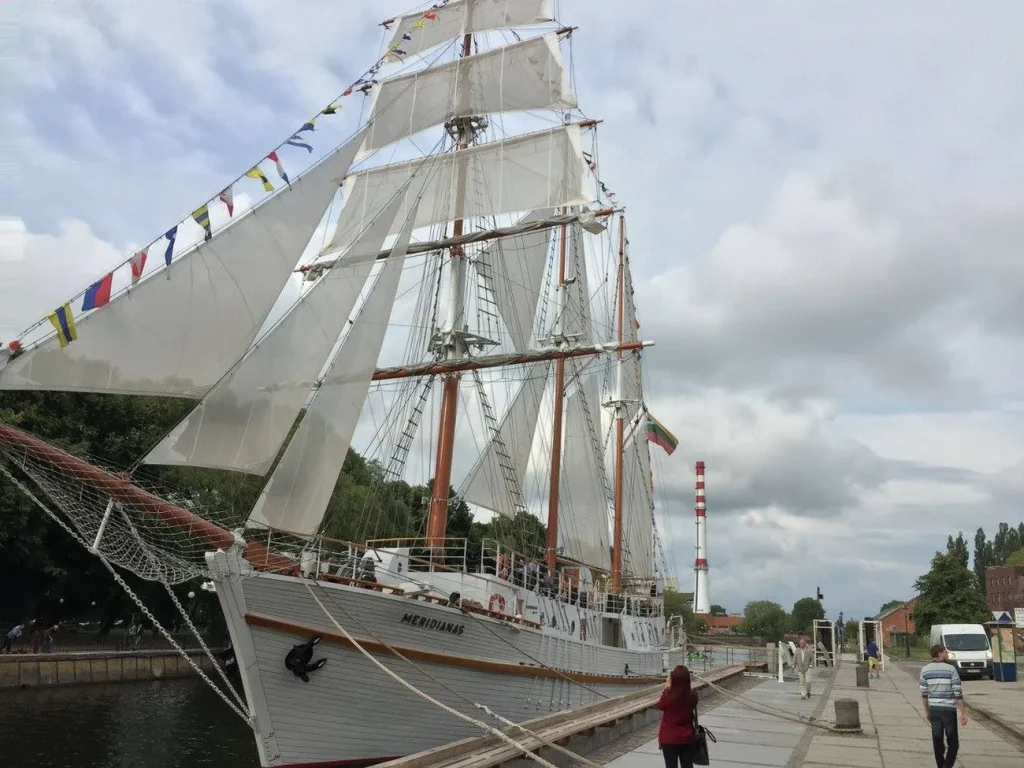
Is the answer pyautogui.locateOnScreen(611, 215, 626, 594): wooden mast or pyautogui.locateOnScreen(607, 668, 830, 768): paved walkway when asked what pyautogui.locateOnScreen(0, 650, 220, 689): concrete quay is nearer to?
pyautogui.locateOnScreen(611, 215, 626, 594): wooden mast

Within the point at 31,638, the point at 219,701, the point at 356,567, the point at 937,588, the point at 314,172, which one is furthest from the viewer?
the point at 937,588

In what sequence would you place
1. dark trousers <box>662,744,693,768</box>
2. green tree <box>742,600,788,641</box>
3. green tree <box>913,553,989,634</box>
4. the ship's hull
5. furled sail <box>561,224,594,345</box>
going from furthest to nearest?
1. green tree <box>742,600,788,641</box>
2. green tree <box>913,553,989,634</box>
3. furled sail <box>561,224,594,345</box>
4. the ship's hull
5. dark trousers <box>662,744,693,768</box>

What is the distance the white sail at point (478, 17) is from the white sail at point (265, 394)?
55.8 ft

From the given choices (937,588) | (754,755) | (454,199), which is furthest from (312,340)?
(937,588)

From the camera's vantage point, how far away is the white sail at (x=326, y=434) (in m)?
14.7

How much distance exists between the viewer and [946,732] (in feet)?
28.8

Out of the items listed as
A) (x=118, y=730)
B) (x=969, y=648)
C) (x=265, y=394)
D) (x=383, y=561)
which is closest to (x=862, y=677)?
(x=969, y=648)

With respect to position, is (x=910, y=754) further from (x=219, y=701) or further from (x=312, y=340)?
→ (x=219, y=701)

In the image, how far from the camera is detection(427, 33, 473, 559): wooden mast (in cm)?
1991

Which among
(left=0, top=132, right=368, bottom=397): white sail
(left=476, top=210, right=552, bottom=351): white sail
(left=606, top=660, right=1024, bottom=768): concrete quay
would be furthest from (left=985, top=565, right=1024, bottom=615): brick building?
(left=0, top=132, right=368, bottom=397): white sail

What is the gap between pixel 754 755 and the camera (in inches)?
418

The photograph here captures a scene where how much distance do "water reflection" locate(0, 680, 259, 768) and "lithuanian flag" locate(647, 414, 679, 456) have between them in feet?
89.4

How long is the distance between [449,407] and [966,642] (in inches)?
728

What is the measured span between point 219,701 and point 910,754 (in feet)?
74.4
